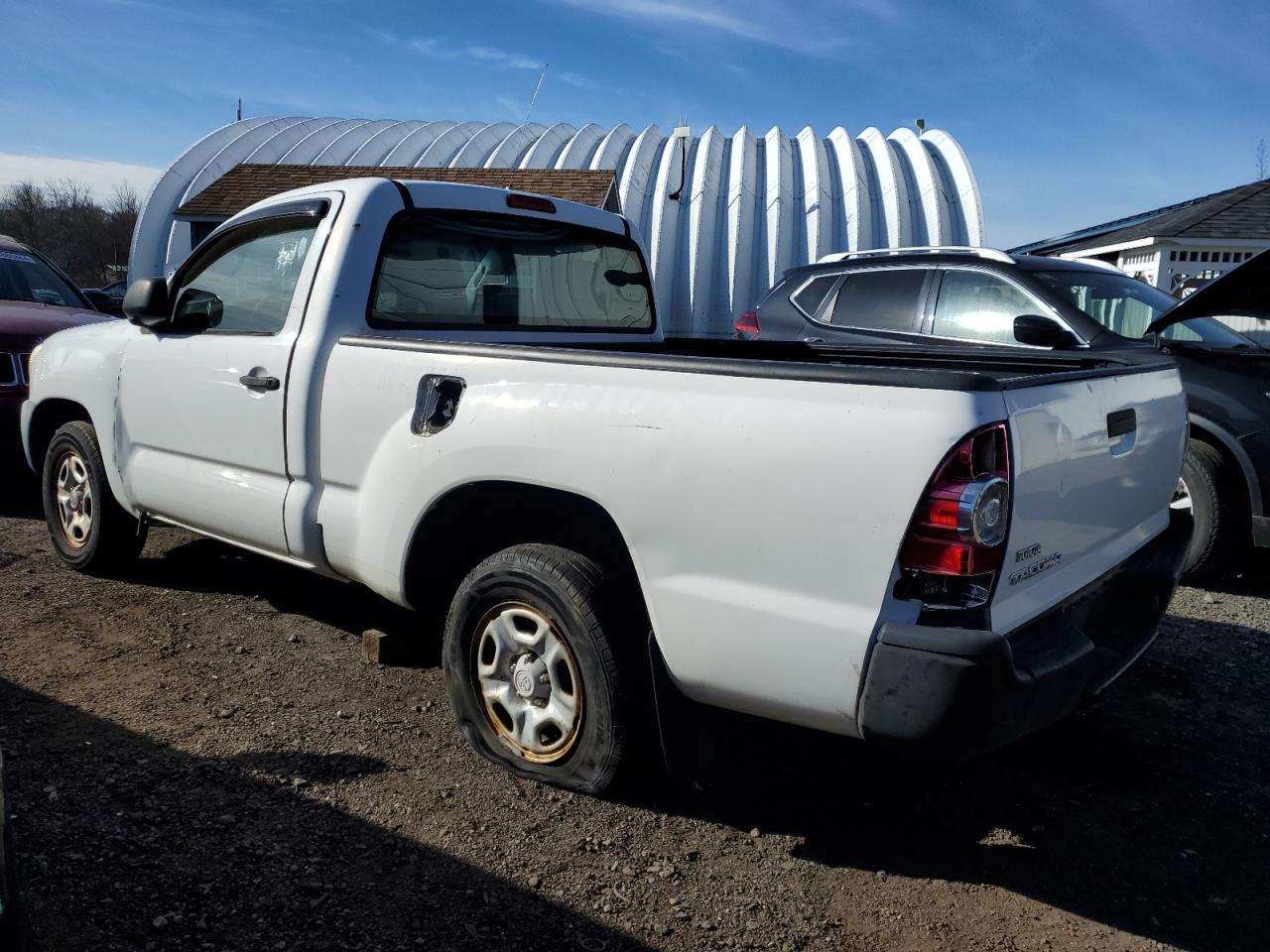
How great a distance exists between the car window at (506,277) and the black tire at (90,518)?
6.74ft

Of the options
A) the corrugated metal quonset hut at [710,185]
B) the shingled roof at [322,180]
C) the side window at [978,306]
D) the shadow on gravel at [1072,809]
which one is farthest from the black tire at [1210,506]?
the corrugated metal quonset hut at [710,185]

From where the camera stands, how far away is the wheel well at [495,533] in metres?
3.00

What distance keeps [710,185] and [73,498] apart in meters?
21.8

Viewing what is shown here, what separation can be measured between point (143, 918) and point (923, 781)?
7.64ft

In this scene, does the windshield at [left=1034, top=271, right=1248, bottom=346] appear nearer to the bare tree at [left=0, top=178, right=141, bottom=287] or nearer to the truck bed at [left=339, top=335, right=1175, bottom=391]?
the truck bed at [left=339, top=335, right=1175, bottom=391]

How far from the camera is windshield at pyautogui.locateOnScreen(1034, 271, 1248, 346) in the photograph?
20.6ft

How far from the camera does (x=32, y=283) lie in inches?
313

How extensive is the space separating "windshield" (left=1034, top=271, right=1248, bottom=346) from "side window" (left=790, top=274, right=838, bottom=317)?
61.7 inches

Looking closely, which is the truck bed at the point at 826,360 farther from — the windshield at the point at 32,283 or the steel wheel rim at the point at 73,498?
the windshield at the point at 32,283

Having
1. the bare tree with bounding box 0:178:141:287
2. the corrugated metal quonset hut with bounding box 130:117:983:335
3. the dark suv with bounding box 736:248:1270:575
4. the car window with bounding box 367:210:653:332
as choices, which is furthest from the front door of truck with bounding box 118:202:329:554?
the bare tree with bounding box 0:178:141:287

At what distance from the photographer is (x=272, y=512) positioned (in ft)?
12.4

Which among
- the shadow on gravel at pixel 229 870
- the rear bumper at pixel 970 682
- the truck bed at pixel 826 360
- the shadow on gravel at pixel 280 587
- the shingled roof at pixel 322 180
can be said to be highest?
the shingled roof at pixel 322 180

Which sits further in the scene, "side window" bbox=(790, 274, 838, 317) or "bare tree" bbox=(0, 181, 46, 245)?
"bare tree" bbox=(0, 181, 46, 245)

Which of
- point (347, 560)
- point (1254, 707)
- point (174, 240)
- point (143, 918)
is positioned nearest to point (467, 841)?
point (143, 918)
